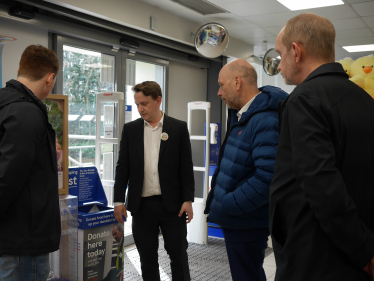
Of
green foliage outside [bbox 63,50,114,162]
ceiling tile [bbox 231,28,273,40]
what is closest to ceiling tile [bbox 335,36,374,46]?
ceiling tile [bbox 231,28,273,40]

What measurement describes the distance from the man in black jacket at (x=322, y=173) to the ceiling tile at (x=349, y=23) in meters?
4.65

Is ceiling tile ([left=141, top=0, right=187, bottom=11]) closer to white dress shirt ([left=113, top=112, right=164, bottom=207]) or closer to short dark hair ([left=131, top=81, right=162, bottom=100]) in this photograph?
short dark hair ([left=131, top=81, right=162, bottom=100])

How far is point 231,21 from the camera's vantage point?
206 inches

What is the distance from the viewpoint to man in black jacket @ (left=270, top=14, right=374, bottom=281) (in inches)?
36.1

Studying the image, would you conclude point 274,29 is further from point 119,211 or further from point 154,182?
point 119,211

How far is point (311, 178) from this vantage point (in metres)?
0.93

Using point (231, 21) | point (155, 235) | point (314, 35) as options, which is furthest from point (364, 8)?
point (314, 35)

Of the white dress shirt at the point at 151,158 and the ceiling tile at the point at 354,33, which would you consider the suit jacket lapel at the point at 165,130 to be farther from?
the ceiling tile at the point at 354,33

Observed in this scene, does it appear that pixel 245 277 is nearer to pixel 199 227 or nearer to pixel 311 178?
pixel 311 178

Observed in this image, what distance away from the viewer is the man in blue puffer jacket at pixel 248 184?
1669mm

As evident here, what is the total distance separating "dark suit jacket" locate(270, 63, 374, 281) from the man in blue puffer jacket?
0.60 meters

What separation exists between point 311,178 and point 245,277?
1014 millimetres

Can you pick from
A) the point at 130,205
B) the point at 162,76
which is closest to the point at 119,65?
the point at 162,76

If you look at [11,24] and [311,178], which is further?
[11,24]
